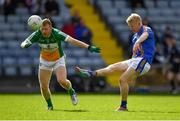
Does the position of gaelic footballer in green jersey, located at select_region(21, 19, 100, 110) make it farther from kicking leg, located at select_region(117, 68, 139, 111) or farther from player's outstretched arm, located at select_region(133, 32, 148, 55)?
player's outstretched arm, located at select_region(133, 32, 148, 55)

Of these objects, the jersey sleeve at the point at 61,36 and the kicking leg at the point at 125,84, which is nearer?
the jersey sleeve at the point at 61,36

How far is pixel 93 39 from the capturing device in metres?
31.2

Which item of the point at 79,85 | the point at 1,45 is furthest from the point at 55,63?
the point at 1,45

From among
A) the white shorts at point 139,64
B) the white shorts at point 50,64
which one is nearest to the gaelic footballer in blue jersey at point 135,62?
the white shorts at point 139,64

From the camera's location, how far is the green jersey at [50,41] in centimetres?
1605

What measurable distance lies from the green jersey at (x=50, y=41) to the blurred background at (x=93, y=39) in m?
10.8

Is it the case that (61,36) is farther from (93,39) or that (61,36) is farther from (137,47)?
(93,39)

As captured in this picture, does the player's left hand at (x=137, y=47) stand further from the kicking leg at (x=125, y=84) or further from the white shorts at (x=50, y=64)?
the white shorts at (x=50, y=64)

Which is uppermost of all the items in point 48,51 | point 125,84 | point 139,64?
point 48,51

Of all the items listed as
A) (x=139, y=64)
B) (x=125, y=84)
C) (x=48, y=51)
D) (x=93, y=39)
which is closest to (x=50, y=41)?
(x=48, y=51)

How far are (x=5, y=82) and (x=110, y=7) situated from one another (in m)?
6.67

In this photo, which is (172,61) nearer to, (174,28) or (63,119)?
(174,28)

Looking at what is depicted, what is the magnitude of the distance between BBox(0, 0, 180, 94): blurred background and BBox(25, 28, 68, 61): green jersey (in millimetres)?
10822

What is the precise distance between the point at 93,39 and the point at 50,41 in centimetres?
1520
